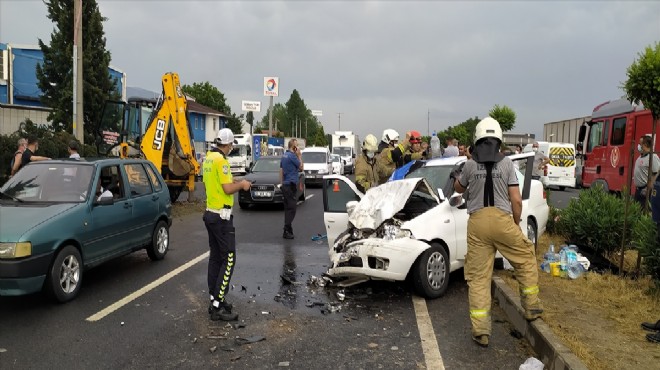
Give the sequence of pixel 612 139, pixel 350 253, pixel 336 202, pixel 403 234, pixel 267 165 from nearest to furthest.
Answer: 1. pixel 403 234
2. pixel 350 253
3. pixel 336 202
4. pixel 612 139
5. pixel 267 165

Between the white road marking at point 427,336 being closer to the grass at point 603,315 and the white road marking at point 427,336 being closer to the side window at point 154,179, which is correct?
the grass at point 603,315

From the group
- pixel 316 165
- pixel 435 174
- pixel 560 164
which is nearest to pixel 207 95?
pixel 316 165

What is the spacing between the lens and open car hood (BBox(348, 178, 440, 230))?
6.12m

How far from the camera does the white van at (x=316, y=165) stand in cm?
2320

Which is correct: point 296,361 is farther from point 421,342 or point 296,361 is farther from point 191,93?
point 191,93

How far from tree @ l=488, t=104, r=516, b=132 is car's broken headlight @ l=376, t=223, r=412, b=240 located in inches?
953

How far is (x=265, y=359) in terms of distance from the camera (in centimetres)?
423

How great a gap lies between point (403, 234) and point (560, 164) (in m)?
21.0

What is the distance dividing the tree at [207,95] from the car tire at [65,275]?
7095 centimetres

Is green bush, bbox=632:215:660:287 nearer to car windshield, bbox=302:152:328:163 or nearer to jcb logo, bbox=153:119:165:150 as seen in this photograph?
jcb logo, bbox=153:119:165:150

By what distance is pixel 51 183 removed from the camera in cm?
643

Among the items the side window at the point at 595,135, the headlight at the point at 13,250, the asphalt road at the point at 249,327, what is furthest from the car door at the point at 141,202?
the side window at the point at 595,135

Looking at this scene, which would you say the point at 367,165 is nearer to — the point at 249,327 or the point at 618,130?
the point at 249,327

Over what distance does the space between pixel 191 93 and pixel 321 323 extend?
241ft
